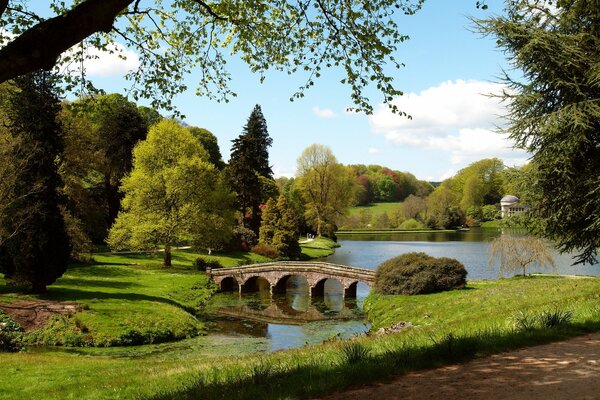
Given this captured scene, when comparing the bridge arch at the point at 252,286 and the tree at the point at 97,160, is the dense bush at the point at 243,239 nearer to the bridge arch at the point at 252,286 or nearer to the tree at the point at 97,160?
the bridge arch at the point at 252,286

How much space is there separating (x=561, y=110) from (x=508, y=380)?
41.6 ft

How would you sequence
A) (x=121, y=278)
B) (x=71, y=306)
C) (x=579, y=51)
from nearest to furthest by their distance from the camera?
(x=579, y=51), (x=71, y=306), (x=121, y=278)

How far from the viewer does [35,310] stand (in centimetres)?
2278

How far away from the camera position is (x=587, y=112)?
55.0 feet

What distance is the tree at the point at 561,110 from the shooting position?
16391 mm

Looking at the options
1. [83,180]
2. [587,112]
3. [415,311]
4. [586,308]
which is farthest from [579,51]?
[83,180]

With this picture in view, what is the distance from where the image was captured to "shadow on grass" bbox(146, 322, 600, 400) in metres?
6.91

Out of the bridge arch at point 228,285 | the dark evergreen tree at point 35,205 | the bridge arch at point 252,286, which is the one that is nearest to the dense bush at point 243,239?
the bridge arch at point 252,286

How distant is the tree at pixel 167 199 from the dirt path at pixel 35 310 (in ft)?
56.8

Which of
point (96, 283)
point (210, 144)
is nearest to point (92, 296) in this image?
point (96, 283)

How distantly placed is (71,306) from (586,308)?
20.9 m

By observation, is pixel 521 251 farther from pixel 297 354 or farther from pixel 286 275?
pixel 297 354

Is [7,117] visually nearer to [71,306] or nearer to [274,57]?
[71,306]

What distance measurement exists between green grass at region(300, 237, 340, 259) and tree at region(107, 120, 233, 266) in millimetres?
18641
